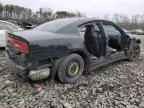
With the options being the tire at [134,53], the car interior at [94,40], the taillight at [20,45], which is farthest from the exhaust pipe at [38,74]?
the tire at [134,53]

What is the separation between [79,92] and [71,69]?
571 mm

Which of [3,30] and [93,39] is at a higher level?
[3,30]

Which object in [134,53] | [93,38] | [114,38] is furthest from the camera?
[134,53]

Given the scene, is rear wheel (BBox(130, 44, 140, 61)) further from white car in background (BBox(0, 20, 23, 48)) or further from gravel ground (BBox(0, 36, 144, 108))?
white car in background (BBox(0, 20, 23, 48))

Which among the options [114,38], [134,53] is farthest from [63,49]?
[134,53]

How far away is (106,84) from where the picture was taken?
390 centimetres

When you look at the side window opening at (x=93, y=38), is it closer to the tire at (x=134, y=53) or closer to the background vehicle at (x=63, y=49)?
the background vehicle at (x=63, y=49)

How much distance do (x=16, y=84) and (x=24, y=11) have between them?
1386 inches

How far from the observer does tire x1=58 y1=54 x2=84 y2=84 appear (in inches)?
142

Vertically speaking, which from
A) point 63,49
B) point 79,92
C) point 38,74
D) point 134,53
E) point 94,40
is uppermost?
point 94,40

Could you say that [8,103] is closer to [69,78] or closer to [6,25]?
[69,78]

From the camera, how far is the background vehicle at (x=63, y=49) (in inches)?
127

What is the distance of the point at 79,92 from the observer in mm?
3480

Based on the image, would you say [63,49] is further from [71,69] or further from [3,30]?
[3,30]
